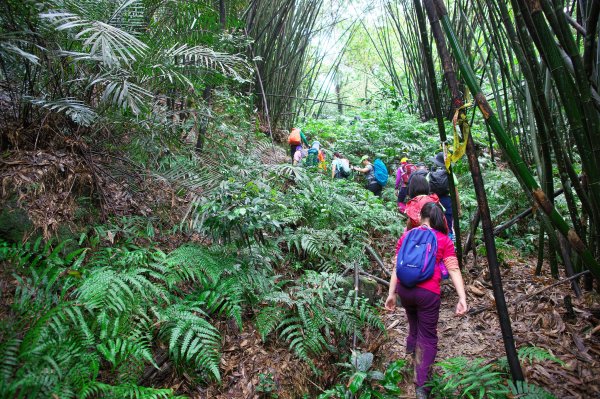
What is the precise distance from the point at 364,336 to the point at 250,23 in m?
4.30

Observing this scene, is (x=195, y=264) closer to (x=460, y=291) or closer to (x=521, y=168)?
(x=460, y=291)

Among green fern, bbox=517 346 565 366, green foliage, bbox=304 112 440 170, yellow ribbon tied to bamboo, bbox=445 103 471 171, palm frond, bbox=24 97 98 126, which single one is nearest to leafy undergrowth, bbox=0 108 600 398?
green fern, bbox=517 346 565 366

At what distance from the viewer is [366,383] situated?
1898 millimetres

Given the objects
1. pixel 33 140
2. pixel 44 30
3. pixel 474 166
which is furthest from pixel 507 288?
pixel 44 30

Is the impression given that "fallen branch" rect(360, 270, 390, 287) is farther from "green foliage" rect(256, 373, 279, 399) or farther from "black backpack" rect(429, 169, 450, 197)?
"green foliage" rect(256, 373, 279, 399)

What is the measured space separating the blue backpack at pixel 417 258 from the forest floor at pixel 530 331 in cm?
52

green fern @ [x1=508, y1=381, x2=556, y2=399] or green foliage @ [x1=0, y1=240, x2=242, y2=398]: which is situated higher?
green fern @ [x1=508, y1=381, x2=556, y2=399]

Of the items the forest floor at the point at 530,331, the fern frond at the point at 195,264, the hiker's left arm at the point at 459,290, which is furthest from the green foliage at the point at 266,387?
the hiker's left arm at the point at 459,290

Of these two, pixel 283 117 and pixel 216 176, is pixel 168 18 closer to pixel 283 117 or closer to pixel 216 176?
pixel 216 176

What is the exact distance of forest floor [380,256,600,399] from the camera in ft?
5.31

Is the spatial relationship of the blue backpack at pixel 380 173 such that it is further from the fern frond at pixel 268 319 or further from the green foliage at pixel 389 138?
the fern frond at pixel 268 319

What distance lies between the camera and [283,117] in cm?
709

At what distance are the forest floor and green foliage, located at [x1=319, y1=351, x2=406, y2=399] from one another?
0.15m

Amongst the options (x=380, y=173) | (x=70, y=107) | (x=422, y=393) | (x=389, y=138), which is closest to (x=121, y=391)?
(x=422, y=393)
